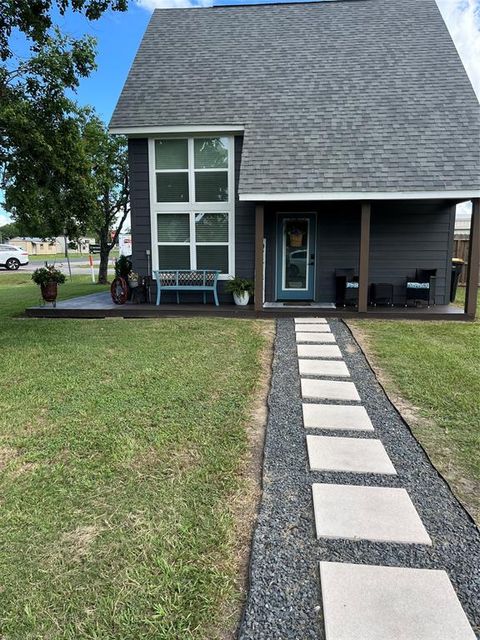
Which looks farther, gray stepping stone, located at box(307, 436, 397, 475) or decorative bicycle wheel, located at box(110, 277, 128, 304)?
decorative bicycle wheel, located at box(110, 277, 128, 304)

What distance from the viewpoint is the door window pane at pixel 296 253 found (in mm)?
9469

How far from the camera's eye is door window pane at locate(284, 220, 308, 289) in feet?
31.1

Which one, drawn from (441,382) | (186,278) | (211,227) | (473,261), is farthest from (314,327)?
(211,227)

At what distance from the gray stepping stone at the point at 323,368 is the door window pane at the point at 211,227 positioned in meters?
4.72

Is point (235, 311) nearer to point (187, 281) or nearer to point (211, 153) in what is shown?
point (187, 281)

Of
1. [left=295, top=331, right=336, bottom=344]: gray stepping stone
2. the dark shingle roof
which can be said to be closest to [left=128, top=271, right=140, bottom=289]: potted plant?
the dark shingle roof

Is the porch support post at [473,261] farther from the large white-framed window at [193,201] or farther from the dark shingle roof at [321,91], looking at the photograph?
the large white-framed window at [193,201]

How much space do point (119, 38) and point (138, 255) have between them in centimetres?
710

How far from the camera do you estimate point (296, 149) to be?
8.45 metres

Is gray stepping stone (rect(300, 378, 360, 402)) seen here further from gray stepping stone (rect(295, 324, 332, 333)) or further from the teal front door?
the teal front door

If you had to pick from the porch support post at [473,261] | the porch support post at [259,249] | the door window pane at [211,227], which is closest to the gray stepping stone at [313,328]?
the porch support post at [259,249]

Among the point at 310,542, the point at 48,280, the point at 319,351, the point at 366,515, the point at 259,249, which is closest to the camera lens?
the point at 310,542

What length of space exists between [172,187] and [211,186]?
2.65 ft

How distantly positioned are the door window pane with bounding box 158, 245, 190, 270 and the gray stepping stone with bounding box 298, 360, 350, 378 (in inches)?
191
